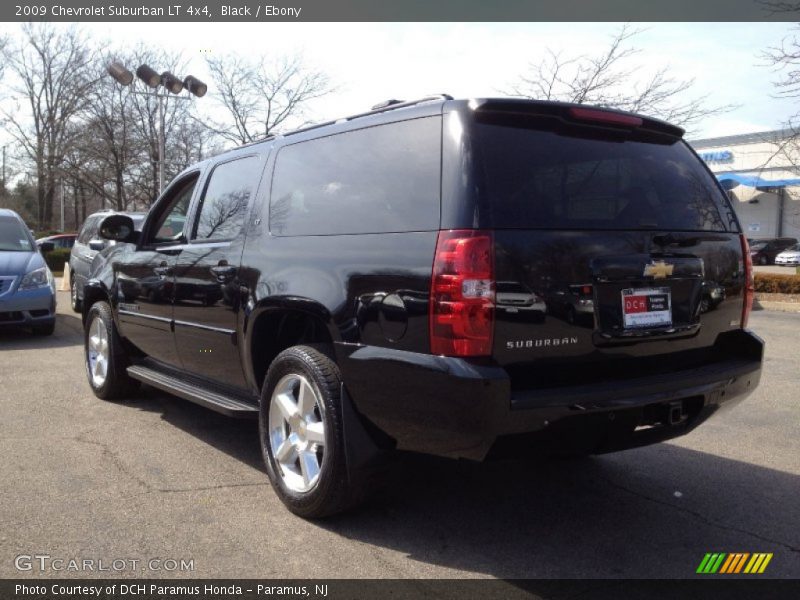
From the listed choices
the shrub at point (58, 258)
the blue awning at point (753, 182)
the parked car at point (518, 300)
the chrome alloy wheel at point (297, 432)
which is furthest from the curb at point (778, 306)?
the blue awning at point (753, 182)

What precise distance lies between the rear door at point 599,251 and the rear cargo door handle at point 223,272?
1.78m

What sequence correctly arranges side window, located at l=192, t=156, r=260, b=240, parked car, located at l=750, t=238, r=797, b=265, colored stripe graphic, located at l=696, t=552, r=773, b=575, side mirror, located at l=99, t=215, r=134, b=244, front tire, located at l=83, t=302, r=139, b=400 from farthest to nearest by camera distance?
parked car, located at l=750, t=238, r=797, b=265
front tire, located at l=83, t=302, r=139, b=400
side mirror, located at l=99, t=215, r=134, b=244
side window, located at l=192, t=156, r=260, b=240
colored stripe graphic, located at l=696, t=552, r=773, b=575

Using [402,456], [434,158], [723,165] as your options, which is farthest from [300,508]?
[723,165]

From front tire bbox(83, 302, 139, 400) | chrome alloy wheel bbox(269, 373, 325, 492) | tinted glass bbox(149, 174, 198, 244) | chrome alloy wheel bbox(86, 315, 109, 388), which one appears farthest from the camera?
chrome alloy wheel bbox(86, 315, 109, 388)

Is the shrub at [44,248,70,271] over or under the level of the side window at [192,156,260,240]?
under

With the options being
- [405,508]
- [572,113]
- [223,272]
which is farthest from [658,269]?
[223,272]

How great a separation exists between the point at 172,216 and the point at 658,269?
3.55 meters

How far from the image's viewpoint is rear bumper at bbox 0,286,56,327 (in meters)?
8.90

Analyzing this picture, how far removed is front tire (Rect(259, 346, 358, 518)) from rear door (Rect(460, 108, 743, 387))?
3.01ft

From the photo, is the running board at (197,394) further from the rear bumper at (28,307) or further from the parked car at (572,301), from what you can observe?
the rear bumper at (28,307)

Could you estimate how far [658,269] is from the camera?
317 centimetres

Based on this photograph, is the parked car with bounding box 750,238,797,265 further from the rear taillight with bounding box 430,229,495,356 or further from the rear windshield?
the rear taillight with bounding box 430,229,495,356

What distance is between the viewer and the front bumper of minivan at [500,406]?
272 cm

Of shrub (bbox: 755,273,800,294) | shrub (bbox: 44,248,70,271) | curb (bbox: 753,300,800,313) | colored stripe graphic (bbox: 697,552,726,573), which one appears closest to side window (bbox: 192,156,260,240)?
colored stripe graphic (bbox: 697,552,726,573)
